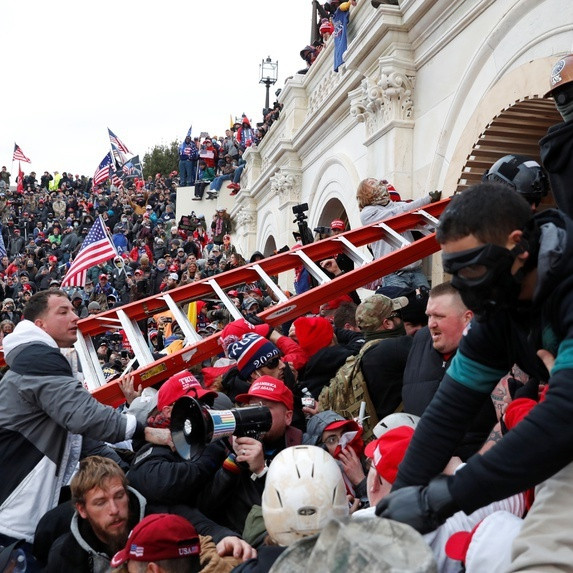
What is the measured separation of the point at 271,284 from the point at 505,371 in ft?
14.3

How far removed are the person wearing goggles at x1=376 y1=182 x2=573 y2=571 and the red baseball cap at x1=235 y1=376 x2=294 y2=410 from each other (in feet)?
4.85

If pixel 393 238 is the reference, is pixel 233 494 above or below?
below

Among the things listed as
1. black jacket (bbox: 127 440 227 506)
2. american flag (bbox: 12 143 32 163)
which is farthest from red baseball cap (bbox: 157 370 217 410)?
american flag (bbox: 12 143 32 163)

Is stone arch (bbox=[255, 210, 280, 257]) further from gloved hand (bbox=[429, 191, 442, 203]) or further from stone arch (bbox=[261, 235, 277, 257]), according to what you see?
gloved hand (bbox=[429, 191, 442, 203])

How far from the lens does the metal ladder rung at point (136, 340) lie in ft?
17.9

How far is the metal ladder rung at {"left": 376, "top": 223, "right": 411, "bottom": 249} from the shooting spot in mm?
6922

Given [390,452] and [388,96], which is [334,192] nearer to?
[388,96]

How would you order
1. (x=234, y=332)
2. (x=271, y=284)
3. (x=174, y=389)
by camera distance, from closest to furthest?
(x=174, y=389) → (x=234, y=332) → (x=271, y=284)

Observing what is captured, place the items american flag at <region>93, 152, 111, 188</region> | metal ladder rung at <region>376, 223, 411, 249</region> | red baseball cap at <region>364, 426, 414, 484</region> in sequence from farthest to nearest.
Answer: american flag at <region>93, 152, 111, 188</region> < metal ladder rung at <region>376, 223, 411, 249</region> < red baseball cap at <region>364, 426, 414, 484</region>

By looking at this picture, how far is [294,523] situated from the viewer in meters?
2.35

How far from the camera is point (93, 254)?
1247 centimetres

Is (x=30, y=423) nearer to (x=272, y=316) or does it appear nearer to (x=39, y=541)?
(x=39, y=541)

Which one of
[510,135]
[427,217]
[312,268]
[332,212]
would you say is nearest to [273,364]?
[312,268]

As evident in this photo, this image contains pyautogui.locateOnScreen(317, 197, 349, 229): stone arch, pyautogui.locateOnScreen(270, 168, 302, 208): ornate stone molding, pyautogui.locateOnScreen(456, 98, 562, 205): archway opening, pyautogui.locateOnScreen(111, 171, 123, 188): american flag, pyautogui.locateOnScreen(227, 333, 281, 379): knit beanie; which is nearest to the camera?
pyautogui.locateOnScreen(227, 333, 281, 379): knit beanie
